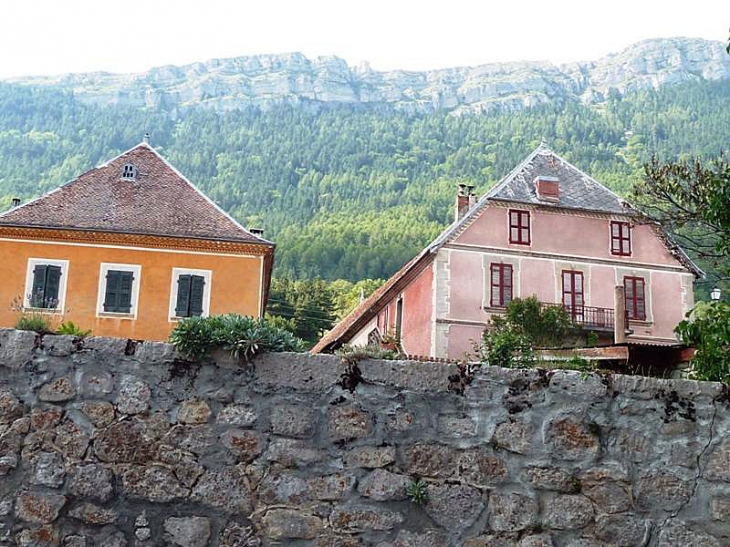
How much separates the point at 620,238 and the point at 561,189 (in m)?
2.74

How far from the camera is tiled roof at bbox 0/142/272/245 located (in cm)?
2792

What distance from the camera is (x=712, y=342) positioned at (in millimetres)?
8172

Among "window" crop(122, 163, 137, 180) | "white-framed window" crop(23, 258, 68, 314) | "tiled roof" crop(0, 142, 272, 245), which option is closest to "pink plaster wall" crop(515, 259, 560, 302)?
"tiled roof" crop(0, 142, 272, 245)

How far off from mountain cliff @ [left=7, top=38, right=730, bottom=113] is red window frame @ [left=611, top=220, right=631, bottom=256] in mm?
134016

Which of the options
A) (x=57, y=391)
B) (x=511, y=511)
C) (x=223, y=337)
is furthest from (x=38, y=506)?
(x=511, y=511)

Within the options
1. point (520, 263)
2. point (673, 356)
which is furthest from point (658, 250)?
point (673, 356)

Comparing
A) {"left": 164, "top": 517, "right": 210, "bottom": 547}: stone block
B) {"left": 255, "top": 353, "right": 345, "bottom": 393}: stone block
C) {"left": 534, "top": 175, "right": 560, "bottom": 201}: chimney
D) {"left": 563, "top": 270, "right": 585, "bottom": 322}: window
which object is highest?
{"left": 534, "top": 175, "right": 560, "bottom": 201}: chimney

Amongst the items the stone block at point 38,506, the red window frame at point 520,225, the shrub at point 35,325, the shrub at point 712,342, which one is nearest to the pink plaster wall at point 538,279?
the red window frame at point 520,225

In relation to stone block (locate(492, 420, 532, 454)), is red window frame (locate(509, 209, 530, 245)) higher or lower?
higher

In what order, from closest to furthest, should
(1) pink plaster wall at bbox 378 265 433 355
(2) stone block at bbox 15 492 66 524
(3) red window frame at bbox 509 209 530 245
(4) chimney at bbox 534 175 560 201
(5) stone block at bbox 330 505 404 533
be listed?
(2) stone block at bbox 15 492 66 524 < (5) stone block at bbox 330 505 404 533 < (1) pink plaster wall at bbox 378 265 433 355 < (3) red window frame at bbox 509 209 530 245 < (4) chimney at bbox 534 175 560 201

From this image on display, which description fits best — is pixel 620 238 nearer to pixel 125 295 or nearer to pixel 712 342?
pixel 125 295

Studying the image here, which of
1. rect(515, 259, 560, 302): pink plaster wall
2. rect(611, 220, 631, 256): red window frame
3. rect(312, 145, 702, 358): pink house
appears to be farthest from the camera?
rect(611, 220, 631, 256): red window frame

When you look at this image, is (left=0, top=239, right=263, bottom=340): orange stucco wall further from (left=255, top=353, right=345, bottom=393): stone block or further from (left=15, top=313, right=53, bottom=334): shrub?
(left=255, top=353, right=345, bottom=393): stone block

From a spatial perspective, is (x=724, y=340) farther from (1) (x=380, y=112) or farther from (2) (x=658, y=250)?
(1) (x=380, y=112)
